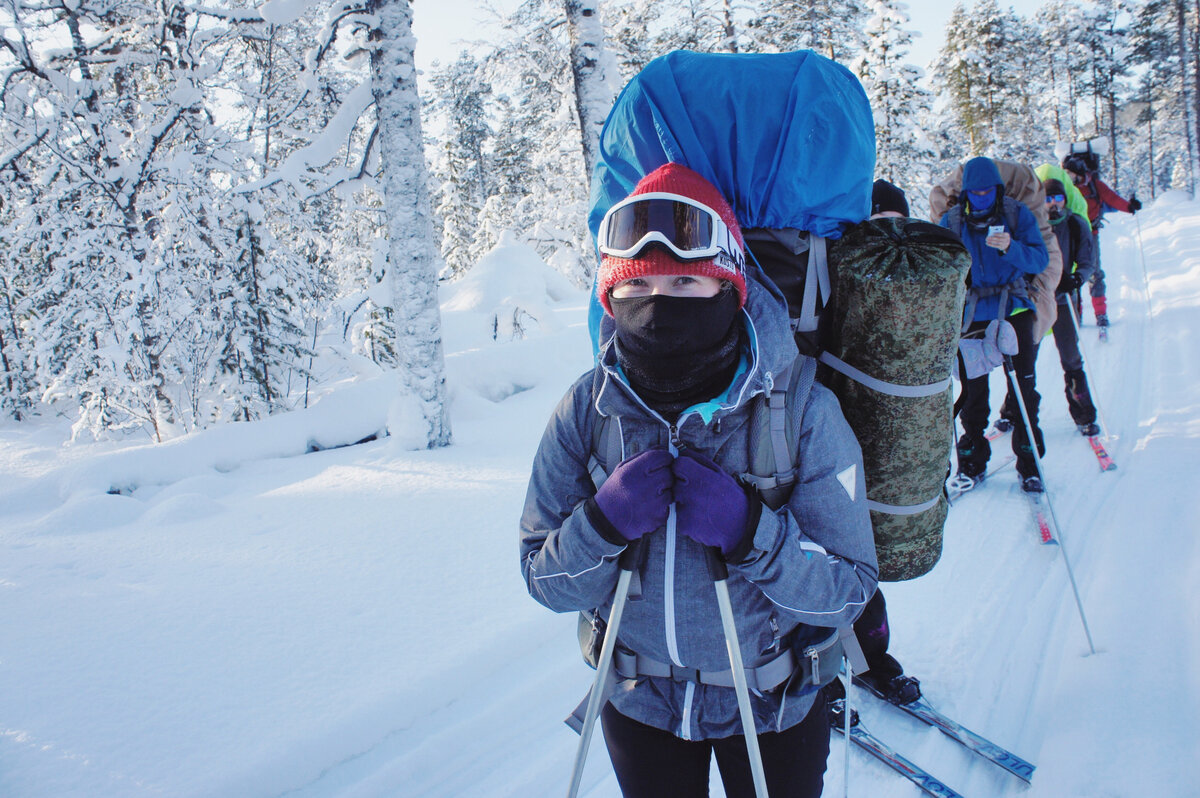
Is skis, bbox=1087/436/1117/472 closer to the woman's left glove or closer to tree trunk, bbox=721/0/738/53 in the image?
the woman's left glove

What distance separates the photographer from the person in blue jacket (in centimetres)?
424

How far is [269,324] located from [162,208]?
2.38 meters

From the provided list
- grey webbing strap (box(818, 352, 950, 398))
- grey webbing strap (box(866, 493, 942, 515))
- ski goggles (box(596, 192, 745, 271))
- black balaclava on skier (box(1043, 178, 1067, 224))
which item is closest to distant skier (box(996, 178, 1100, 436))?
black balaclava on skier (box(1043, 178, 1067, 224))

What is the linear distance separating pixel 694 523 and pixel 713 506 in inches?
2.5

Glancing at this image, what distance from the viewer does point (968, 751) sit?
8.83ft

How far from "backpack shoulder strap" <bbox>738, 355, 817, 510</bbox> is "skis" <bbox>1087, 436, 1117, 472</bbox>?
5.11 meters

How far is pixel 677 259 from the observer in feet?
5.00

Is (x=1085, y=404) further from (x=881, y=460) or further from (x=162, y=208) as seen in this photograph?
(x=162, y=208)

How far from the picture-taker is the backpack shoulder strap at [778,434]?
58.6 inches

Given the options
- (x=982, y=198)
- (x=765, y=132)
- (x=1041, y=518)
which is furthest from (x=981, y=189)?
(x=765, y=132)

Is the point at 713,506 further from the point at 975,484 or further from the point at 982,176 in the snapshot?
the point at 975,484

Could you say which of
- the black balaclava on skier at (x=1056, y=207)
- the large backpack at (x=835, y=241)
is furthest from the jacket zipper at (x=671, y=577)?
the black balaclava on skier at (x=1056, y=207)

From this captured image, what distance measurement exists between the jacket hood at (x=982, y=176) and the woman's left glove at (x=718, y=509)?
398cm

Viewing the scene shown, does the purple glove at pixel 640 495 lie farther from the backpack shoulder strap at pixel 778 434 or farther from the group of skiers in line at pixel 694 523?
the backpack shoulder strap at pixel 778 434
